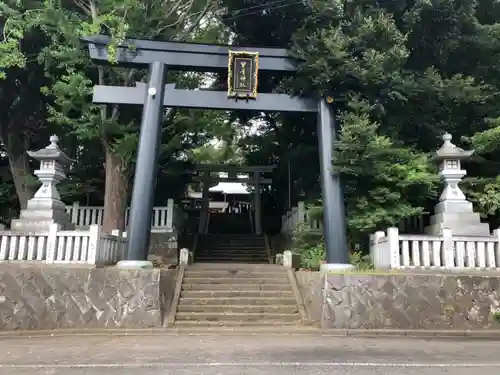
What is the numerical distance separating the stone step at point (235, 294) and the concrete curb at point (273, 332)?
4.95 feet

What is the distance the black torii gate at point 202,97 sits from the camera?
10.0 m

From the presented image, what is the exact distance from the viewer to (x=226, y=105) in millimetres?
10938

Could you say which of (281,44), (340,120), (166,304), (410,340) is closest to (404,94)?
(340,120)

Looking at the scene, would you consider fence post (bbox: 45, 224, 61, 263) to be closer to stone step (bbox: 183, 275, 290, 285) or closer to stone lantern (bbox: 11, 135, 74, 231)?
stone lantern (bbox: 11, 135, 74, 231)

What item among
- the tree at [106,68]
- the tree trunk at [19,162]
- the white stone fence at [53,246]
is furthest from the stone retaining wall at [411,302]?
the tree trunk at [19,162]

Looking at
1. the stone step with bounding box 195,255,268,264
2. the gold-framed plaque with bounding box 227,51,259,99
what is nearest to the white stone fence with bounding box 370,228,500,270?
the gold-framed plaque with bounding box 227,51,259,99

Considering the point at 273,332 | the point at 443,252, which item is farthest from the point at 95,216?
the point at 443,252

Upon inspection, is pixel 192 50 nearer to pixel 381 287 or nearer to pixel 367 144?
pixel 367 144

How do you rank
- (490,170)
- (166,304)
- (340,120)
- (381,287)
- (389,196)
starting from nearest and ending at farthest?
A: (381,287) → (166,304) → (389,196) → (340,120) → (490,170)

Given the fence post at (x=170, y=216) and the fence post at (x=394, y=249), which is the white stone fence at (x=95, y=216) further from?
the fence post at (x=394, y=249)

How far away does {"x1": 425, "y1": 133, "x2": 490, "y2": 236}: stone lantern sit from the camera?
9859 mm

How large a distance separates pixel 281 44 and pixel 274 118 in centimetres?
422

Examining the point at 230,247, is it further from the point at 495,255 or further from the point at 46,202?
the point at 495,255

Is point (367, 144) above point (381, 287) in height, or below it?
above
